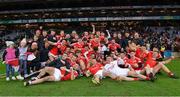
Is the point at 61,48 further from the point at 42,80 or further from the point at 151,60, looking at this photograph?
the point at 151,60

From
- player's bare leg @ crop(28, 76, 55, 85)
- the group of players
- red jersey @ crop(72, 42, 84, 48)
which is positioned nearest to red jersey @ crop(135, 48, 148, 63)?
the group of players

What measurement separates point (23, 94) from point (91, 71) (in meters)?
3.31

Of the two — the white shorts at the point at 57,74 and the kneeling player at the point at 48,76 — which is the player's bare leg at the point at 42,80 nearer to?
the kneeling player at the point at 48,76

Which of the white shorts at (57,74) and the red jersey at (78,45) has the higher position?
the red jersey at (78,45)

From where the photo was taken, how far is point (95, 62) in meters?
12.8

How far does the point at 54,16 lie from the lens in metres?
55.3

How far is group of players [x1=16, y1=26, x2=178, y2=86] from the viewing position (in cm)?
1227

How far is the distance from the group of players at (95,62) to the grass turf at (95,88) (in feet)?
1.07

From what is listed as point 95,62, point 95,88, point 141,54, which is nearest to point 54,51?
point 95,62

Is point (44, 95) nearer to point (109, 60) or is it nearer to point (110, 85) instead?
point (110, 85)

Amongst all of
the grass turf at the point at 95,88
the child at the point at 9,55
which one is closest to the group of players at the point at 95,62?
the grass turf at the point at 95,88

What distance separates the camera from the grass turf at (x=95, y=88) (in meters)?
10.4

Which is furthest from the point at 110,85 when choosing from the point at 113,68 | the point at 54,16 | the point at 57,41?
the point at 54,16

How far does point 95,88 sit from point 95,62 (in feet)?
5.94
